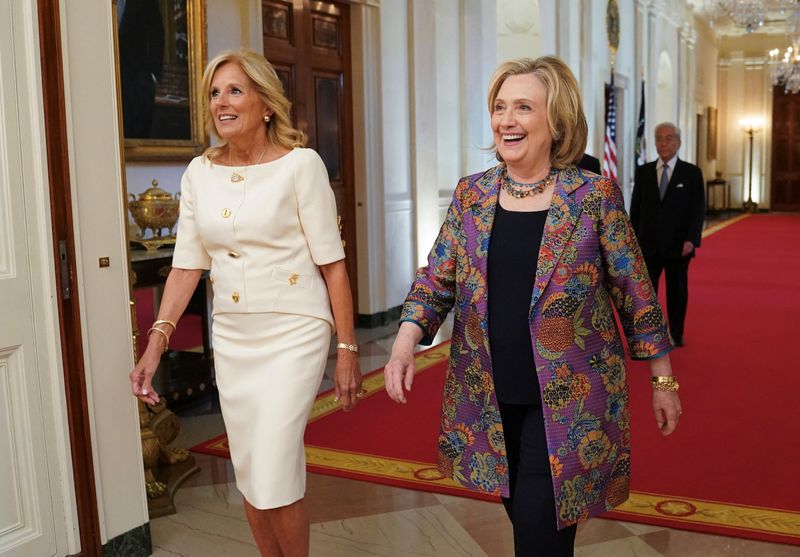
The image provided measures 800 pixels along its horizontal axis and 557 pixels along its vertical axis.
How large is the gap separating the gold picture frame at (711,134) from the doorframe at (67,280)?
1011 inches

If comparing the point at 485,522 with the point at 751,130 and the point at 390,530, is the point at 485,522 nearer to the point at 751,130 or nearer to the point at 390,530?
the point at 390,530

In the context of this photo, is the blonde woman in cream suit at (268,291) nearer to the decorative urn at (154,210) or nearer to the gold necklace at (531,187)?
the gold necklace at (531,187)

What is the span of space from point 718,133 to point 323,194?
2722 cm

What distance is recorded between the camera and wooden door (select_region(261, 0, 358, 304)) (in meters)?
7.73

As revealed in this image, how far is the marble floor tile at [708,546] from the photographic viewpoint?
11.5 ft

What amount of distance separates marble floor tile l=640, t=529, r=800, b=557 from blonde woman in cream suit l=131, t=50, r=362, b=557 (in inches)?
63.0

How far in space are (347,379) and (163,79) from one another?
12.8ft

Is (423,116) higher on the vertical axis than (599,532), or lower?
higher

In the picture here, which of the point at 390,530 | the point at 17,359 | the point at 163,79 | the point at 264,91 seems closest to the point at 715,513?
the point at 390,530

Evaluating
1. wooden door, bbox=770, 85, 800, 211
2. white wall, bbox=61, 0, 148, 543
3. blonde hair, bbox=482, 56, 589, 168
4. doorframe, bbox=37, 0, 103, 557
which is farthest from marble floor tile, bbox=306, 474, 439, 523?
wooden door, bbox=770, 85, 800, 211

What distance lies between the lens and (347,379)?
2.73m

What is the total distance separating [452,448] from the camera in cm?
244

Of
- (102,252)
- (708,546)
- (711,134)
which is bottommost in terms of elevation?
(708,546)

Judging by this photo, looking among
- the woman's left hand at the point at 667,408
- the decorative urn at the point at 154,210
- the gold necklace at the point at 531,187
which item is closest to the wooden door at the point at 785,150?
the decorative urn at the point at 154,210
